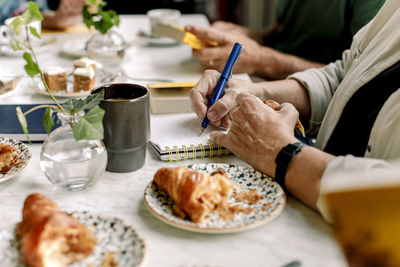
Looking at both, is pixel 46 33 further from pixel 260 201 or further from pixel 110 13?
pixel 260 201

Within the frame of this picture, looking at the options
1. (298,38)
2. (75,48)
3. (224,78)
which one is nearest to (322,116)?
(224,78)

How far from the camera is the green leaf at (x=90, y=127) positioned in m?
0.76

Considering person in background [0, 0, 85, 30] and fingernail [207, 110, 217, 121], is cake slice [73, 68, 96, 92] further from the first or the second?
person in background [0, 0, 85, 30]

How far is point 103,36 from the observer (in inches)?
67.4

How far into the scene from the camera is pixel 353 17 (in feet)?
5.52

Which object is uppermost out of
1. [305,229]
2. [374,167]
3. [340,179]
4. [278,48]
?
[340,179]

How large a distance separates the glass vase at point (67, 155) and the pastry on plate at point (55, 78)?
1.93 ft

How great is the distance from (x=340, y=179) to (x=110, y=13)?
134 cm

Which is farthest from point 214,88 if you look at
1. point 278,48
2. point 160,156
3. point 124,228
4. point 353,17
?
point 278,48

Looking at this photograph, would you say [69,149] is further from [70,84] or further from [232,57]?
[70,84]

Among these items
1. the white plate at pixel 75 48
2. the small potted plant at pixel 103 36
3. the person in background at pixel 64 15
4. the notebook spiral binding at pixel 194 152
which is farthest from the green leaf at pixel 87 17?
the notebook spiral binding at pixel 194 152

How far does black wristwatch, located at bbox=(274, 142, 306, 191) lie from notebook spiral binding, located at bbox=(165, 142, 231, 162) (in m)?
0.18

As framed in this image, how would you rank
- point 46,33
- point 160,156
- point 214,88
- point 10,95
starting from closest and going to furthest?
point 160,156 → point 214,88 → point 10,95 → point 46,33

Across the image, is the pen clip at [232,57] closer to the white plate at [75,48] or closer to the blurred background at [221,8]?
the white plate at [75,48]
